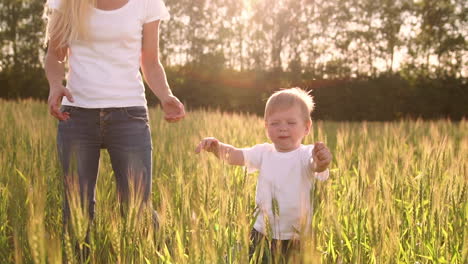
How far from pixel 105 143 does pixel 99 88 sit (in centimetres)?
23

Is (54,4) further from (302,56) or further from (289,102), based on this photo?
(302,56)

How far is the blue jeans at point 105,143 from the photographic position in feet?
6.30

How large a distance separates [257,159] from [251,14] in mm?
19739

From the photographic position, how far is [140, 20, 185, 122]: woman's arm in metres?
2.08

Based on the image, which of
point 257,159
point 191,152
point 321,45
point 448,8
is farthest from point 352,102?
point 257,159

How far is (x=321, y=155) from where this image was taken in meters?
1.69

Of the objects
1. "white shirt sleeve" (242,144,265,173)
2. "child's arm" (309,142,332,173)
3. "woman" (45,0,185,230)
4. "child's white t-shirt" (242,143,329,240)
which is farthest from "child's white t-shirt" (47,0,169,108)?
"child's arm" (309,142,332,173)

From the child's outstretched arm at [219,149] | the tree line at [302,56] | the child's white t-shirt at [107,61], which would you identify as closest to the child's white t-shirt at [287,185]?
the child's outstretched arm at [219,149]

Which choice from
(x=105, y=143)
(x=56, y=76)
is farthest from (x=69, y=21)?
(x=105, y=143)

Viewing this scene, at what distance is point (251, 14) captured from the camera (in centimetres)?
2102

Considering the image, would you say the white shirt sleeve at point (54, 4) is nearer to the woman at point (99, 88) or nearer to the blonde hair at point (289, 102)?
the woman at point (99, 88)

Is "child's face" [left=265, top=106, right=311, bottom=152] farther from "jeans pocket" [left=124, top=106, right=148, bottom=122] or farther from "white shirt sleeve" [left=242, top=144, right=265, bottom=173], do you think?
"jeans pocket" [left=124, top=106, right=148, bottom=122]

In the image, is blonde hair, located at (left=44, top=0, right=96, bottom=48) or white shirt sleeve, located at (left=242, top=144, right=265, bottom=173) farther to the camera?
white shirt sleeve, located at (left=242, top=144, right=265, bottom=173)

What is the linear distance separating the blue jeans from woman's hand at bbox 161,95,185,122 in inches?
4.2
